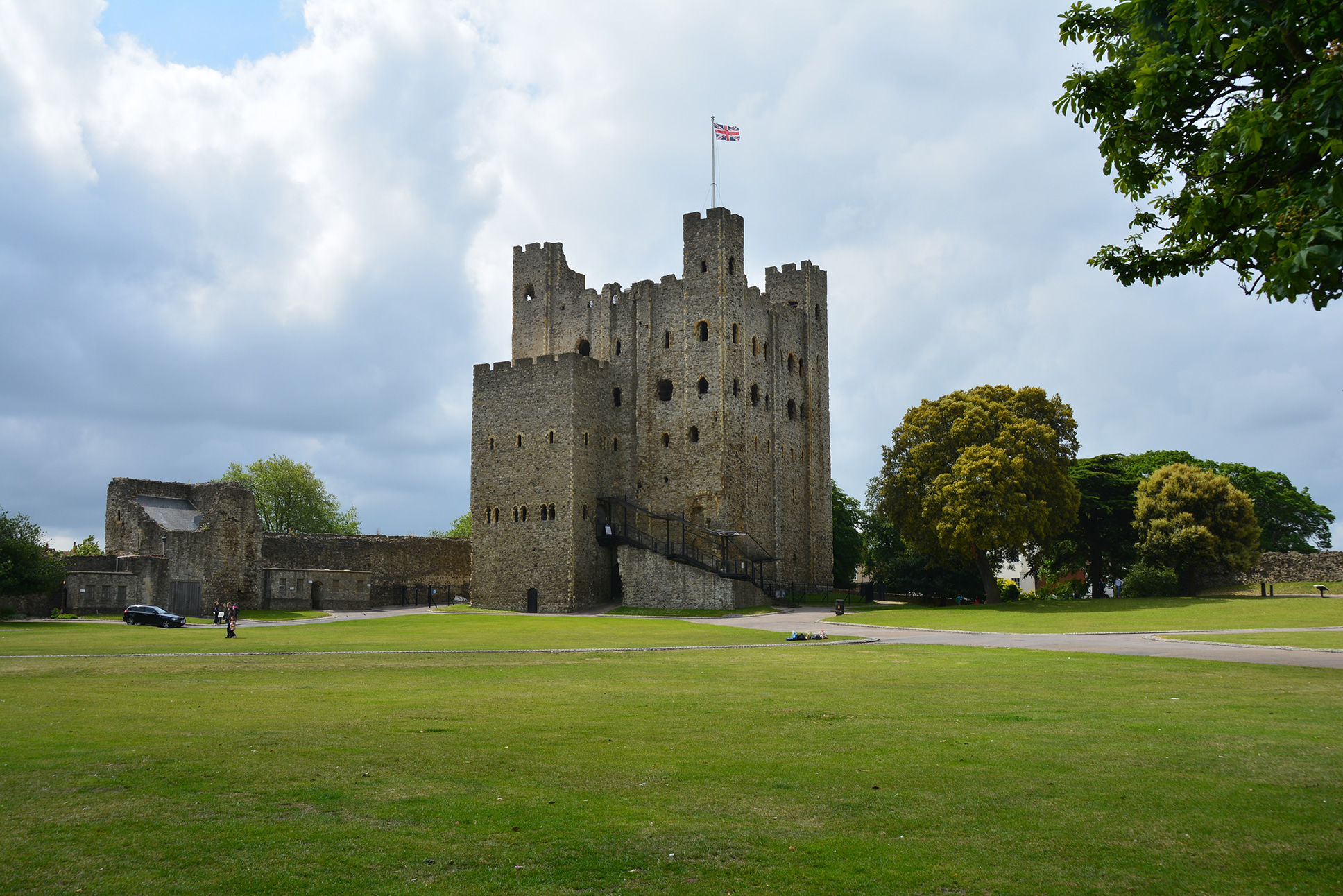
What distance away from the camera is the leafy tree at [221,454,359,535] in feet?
261

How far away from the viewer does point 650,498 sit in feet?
175

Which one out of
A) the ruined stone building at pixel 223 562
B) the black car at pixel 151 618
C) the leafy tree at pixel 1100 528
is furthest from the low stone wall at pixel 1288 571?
the black car at pixel 151 618

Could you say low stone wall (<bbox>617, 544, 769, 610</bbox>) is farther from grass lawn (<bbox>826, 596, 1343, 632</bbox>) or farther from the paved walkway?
the paved walkway

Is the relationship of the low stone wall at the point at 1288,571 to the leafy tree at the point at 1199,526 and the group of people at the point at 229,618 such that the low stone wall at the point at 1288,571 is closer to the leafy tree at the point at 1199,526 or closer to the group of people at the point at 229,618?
the leafy tree at the point at 1199,526

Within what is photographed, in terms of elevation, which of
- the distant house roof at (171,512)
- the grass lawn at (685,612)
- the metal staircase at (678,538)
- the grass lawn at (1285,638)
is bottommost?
the grass lawn at (685,612)

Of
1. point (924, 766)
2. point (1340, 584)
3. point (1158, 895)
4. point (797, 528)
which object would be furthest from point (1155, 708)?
point (797, 528)

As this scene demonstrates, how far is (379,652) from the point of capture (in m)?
23.0

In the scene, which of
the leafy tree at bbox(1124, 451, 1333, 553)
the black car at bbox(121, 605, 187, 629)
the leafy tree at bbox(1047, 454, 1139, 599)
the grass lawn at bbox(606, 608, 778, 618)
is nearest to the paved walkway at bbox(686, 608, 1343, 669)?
the grass lawn at bbox(606, 608, 778, 618)

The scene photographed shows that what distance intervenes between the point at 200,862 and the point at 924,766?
19.1ft

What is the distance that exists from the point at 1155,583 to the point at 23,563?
48.5 metres

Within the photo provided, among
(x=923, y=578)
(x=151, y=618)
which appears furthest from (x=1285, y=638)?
(x=151, y=618)

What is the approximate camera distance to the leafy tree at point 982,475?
43.1 meters

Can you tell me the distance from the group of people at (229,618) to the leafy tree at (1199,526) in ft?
135

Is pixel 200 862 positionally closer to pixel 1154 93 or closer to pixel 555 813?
pixel 555 813
